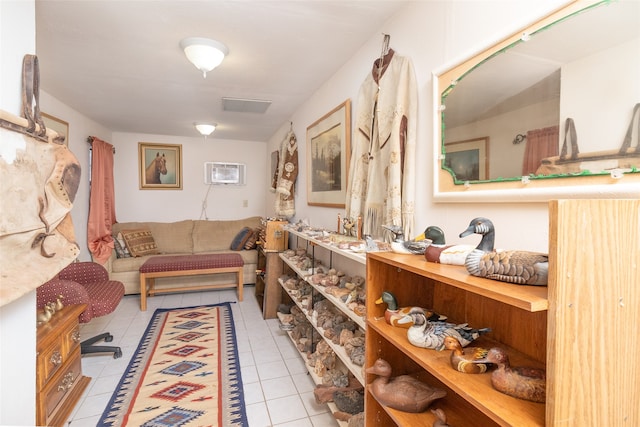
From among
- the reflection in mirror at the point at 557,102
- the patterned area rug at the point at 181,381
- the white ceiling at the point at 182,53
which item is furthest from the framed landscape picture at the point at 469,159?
the patterned area rug at the point at 181,381

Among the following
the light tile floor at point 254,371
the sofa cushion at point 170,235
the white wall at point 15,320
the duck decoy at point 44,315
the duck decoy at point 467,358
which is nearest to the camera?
the duck decoy at point 467,358

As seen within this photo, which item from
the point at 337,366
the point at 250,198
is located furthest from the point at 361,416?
the point at 250,198

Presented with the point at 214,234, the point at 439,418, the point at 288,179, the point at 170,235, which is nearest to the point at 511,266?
the point at 439,418

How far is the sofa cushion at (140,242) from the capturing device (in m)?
4.15

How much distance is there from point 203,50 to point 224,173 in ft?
Result: 11.3

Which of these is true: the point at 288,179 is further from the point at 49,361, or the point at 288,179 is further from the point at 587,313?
the point at 587,313

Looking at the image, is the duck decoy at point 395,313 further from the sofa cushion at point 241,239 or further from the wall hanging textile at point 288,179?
the sofa cushion at point 241,239

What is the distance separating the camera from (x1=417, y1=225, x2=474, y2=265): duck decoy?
922 millimetres

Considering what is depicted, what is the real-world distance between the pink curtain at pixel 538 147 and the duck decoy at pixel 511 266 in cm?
25

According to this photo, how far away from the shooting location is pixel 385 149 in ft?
4.93

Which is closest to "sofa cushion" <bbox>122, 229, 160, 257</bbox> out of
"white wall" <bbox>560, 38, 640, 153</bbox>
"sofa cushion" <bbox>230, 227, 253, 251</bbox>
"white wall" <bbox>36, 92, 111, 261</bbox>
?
"white wall" <bbox>36, 92, 111, 261</bbox>

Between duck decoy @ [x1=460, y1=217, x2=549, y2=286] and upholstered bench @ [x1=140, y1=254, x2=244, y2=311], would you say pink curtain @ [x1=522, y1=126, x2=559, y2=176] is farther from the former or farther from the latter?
upholstered bench @ [x1=140, y1=254, x2=244, y2=311]

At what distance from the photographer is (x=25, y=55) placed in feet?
3.84

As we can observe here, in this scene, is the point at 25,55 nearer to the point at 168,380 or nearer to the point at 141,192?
the point at 168,380
